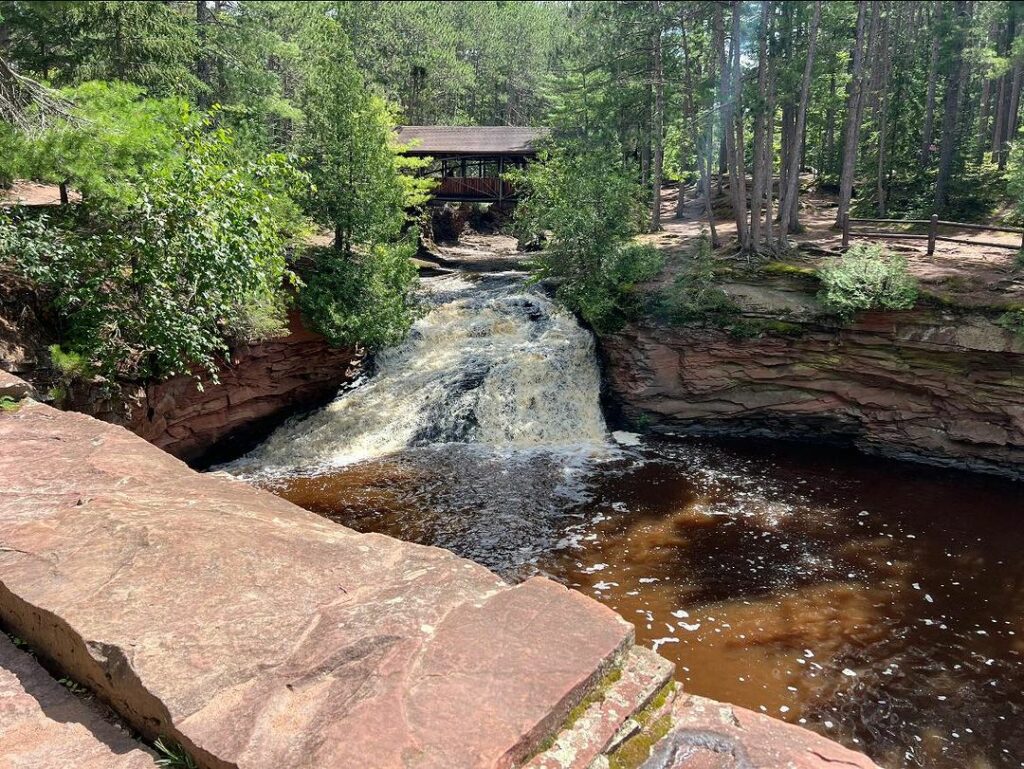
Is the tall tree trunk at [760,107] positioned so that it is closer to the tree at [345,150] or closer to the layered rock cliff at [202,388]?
the tree at [345,150]

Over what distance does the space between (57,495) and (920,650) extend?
906 centimetres

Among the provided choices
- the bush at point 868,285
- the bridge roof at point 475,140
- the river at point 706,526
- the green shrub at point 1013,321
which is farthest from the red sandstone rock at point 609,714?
the bridge roof at point 475,140

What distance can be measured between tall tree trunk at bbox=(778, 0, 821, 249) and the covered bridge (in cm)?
1174

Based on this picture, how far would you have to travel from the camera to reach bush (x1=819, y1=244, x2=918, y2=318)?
13453 millimetres

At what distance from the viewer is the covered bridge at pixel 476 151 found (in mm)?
28406

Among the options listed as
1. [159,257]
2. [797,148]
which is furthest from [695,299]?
[159,257]

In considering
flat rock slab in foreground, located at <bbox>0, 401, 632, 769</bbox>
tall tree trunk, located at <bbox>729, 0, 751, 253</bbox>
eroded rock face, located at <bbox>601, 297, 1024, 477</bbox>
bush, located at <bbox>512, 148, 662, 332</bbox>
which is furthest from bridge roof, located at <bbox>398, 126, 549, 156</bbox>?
flat rock slab in foreground, located at <bbox>0, 401, 632, 769</bbox>

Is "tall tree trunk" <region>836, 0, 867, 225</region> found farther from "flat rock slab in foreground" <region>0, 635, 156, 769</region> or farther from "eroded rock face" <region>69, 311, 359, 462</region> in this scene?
"flat rock slab in foreground" <region>0, 635, 156, 769</region>

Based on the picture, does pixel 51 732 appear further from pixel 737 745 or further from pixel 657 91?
pixel 657 91

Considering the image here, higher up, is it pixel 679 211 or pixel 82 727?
pixel 679 211

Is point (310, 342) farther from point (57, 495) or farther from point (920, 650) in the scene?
point (920, 650)

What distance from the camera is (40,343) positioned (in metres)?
9.60

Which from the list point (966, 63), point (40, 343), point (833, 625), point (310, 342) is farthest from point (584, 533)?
point (966, 63)

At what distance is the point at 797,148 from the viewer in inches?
722
